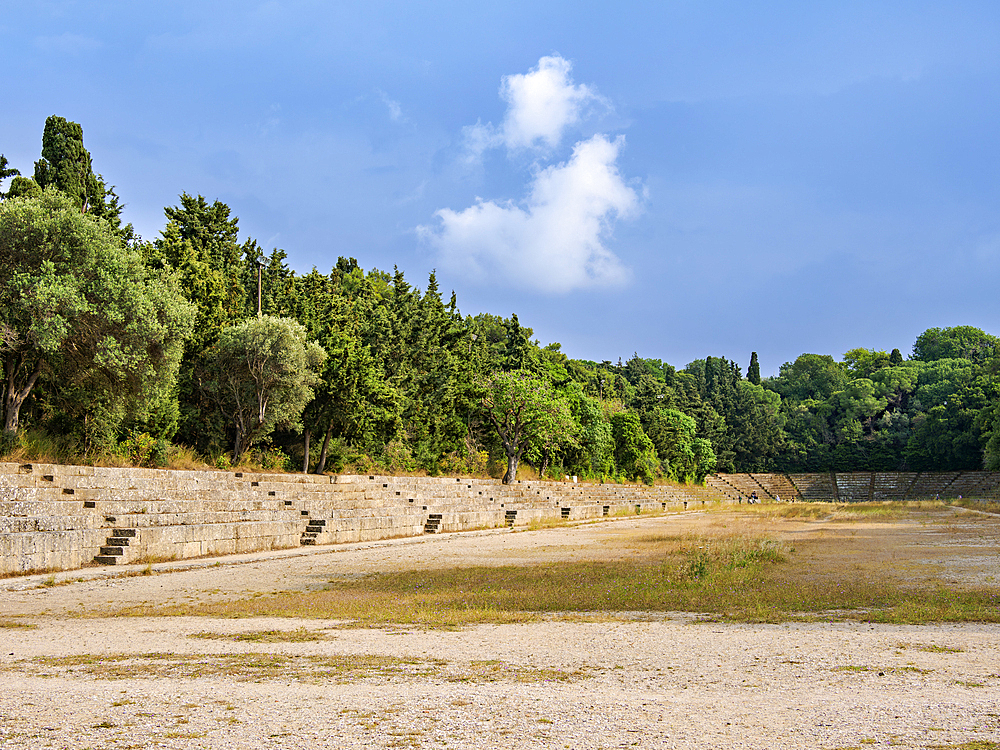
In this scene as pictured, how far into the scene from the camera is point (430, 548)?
21.8 meters

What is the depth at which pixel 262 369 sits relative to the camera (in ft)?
92.5

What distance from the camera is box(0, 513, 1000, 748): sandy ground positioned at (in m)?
4.39

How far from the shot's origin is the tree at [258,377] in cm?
2817

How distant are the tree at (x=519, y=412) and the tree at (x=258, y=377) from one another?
20406 mm

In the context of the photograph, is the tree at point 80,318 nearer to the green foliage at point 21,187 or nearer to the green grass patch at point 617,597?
the green foliage at point 21,187

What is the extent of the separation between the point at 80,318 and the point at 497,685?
18.7m

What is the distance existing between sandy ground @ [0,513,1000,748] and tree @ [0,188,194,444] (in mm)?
11663

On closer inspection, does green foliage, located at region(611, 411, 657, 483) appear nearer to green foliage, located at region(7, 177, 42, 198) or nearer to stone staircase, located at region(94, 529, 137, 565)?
green foliage, located at region(7, 177, 42, 198)

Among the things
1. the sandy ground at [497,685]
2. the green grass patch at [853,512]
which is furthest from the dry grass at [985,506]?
the sandy ground at [497,685]

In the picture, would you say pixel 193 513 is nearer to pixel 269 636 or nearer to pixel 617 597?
pixel 269 636

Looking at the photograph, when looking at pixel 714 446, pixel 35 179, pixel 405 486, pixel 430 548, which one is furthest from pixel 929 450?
pixel 35 179

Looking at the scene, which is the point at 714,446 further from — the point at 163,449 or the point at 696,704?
the point at 696,704

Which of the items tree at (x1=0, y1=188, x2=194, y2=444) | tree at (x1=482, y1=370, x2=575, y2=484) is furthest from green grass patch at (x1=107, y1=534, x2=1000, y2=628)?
tree at (x1=482, y1=370, x2=575, y2=484)

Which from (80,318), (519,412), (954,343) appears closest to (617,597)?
(80,318)
